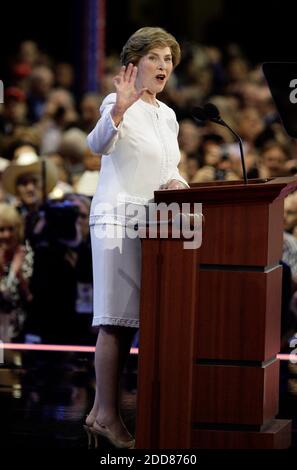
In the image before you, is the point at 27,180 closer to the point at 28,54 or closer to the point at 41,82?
the point at 41,82

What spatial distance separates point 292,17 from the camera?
56.2 feet

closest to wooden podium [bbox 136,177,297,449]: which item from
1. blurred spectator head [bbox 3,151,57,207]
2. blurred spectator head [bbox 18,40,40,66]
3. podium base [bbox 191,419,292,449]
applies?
podium base [bbox 191,419,292,449]

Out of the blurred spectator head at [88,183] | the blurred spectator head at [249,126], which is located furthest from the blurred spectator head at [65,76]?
the blurred spectator head at [88,183]

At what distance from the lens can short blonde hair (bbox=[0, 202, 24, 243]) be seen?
8.39 meters

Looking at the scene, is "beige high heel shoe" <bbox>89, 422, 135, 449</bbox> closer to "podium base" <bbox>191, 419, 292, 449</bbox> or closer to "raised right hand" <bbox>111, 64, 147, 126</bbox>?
"podium base" <bbox>191, 419, 292, 449</bbox>

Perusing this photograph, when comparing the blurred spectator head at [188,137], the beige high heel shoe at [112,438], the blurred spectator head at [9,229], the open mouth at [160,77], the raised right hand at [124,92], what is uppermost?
the blurred spectator head at [188,137]

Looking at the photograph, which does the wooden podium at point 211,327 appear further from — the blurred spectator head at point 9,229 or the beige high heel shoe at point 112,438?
the blurred spectator head at point 9,229

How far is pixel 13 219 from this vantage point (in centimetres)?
840

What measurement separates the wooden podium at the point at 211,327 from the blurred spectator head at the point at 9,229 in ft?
11.9

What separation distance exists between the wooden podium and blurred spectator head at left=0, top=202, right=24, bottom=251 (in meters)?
3.64

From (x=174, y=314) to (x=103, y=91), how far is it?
354 inches

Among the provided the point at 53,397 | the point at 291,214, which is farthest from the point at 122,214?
the point at 291,214

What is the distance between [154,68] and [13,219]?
11.1 feet

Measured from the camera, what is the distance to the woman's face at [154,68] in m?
5.17
